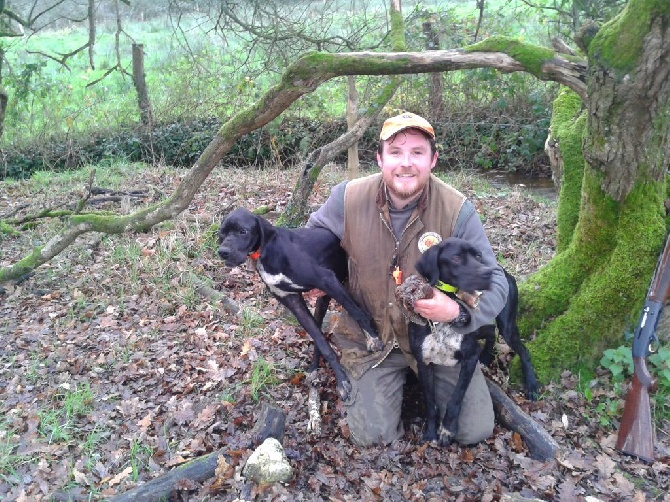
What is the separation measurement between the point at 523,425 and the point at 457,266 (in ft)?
3.94

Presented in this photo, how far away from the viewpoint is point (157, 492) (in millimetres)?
3117

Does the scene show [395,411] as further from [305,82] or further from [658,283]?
[305,82]

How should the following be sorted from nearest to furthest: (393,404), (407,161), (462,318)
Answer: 1. (462,318)
2. (407,161)
3. (393,404)

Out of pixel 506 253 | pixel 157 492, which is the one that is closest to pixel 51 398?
pixel 157 492

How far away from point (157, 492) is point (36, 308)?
3.39 meters

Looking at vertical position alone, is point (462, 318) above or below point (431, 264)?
below

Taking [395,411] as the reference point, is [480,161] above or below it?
above

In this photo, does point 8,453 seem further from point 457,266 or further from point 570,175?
point 570,175

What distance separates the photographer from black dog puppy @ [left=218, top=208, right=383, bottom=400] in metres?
3.48

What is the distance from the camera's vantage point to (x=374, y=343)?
3.72 metres

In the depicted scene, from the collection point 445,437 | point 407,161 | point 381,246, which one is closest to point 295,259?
point 381,246

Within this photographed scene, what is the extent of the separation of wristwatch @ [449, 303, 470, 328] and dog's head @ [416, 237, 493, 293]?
0.12 meters

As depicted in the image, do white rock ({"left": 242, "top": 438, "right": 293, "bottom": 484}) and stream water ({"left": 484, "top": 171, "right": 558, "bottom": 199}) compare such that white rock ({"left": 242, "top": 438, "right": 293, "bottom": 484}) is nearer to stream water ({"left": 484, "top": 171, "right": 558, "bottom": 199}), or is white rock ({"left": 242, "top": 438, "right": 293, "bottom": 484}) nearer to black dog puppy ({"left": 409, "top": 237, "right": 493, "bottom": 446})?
black dog puppy ({"left": 409, "top": 237, "right": 493, "bottom": 446})

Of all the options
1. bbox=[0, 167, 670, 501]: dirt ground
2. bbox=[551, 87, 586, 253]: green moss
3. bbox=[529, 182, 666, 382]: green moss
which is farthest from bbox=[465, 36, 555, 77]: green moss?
bbox=[0, 167, 670, 501]: dirt ground
